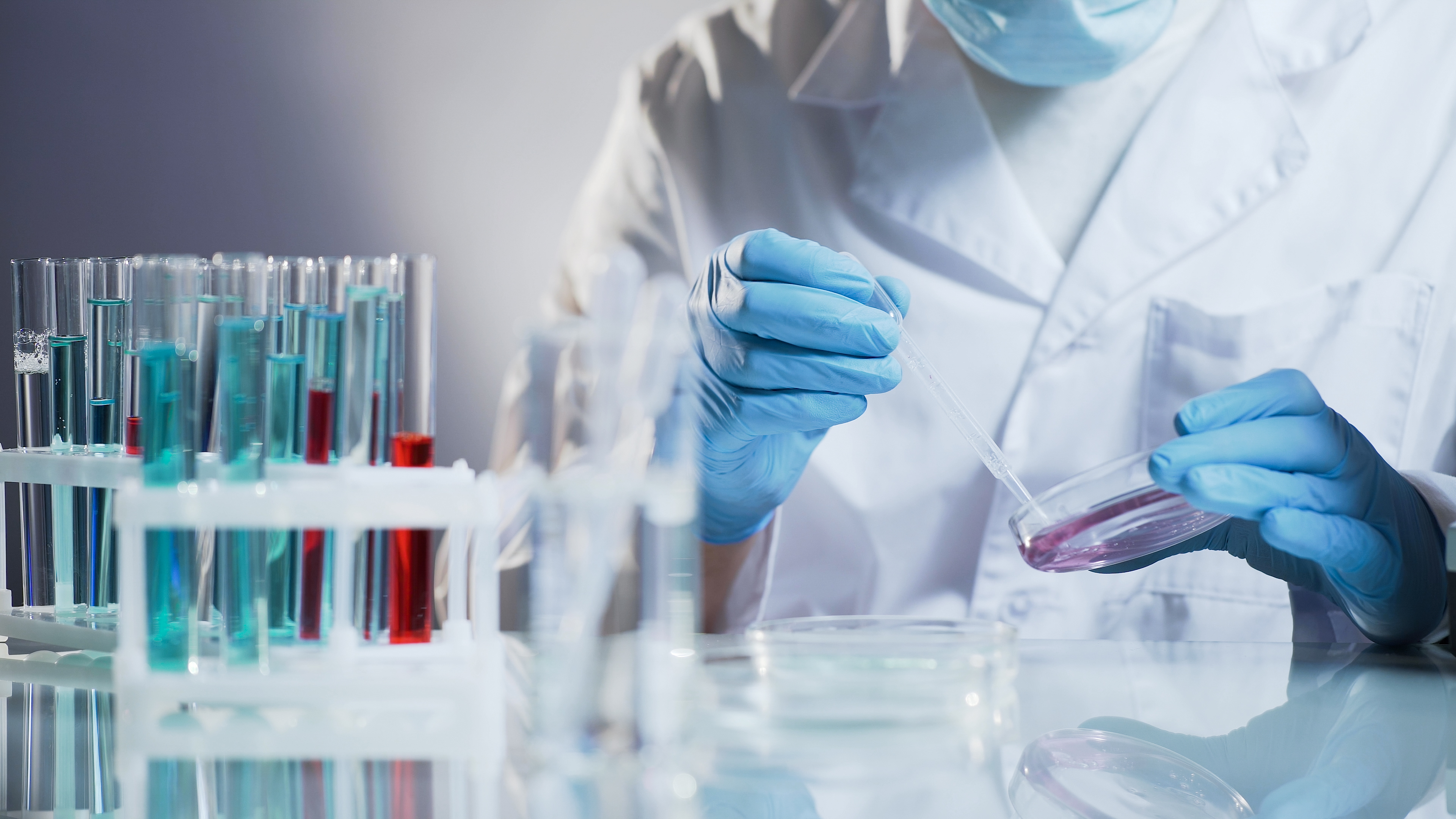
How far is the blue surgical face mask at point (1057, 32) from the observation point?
1258 millimetres

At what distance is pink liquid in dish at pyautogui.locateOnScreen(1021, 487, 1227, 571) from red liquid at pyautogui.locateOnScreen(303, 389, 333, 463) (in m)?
0.52

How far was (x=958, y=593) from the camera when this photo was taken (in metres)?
1.47

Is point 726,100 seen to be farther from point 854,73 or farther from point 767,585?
point 767,585

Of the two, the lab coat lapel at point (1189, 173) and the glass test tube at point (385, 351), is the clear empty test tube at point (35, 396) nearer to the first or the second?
the glass test tube at point (385, 351)

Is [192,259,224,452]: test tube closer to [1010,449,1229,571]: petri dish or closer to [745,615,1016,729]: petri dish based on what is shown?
[745,615,1016,729]: petri dish

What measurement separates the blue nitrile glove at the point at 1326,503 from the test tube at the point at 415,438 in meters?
0.59

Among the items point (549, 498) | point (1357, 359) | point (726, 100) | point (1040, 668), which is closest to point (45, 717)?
point (549, 498)

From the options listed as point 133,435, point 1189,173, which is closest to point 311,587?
point 133,435

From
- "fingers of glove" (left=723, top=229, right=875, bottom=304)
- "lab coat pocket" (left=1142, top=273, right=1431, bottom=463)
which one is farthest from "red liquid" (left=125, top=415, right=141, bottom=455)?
"lab coat pocket" (left=1142, top=273, right=1431, bottom=463)

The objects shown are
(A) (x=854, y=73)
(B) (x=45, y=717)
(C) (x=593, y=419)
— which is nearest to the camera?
(C) (x=593, y=419)

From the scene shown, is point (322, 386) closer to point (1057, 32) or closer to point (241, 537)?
point (241, 537)

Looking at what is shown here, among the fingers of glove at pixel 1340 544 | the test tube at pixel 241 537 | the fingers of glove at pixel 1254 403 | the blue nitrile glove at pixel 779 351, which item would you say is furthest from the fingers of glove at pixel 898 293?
the test tube at pixel 241 537

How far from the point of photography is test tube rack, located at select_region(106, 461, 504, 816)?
0.54 m

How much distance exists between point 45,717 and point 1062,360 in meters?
1.18
